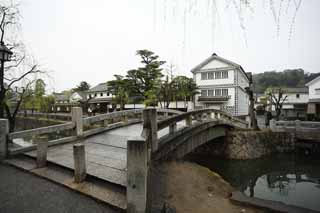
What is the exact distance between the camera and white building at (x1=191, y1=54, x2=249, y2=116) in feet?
79.8

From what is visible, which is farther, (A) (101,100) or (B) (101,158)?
(A) (101,100)

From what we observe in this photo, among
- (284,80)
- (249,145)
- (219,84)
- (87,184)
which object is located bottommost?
(249,145)

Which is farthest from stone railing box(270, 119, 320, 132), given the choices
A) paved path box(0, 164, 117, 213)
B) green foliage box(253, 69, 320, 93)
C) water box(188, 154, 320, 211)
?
green foliage box(253, 69, 320, 93)

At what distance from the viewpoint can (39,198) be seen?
10.0ft

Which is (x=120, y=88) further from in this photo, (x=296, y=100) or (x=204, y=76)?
(x=296, y=100)

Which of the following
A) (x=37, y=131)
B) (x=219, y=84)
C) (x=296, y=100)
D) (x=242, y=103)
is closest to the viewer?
(x=37, y=131)

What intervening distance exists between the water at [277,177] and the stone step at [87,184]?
6.40m

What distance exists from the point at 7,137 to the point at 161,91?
62.0 ft

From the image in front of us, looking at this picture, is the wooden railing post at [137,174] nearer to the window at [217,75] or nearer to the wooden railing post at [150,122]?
the wooden railing post at [150,122]

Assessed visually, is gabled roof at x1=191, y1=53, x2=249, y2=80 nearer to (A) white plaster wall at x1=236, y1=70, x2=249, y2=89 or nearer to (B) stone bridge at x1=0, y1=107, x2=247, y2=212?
(A) white plaster wall at x1=236, y1=70, x2=249, y2=89

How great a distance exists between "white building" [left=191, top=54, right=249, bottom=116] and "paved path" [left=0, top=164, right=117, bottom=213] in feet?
79.3

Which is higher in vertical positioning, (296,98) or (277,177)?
(296,98)

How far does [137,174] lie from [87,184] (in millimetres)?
1518

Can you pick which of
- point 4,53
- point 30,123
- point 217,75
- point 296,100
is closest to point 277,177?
point 4,53
